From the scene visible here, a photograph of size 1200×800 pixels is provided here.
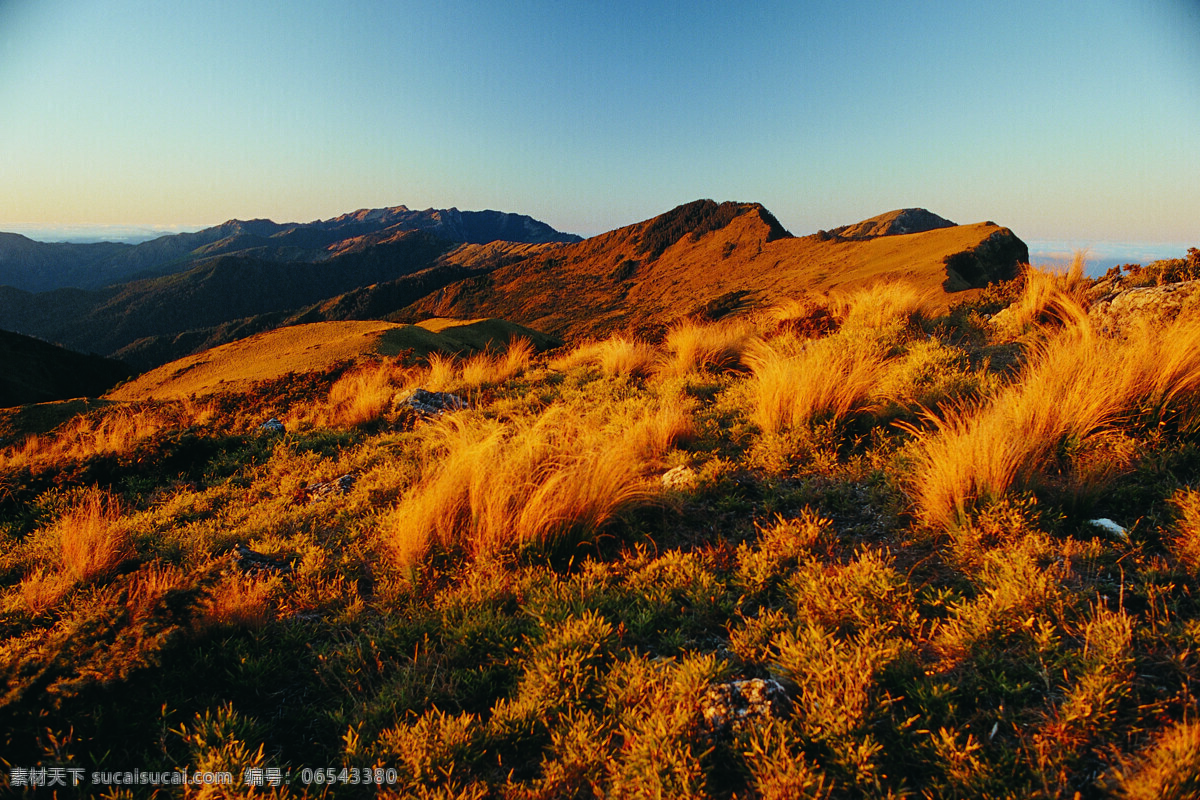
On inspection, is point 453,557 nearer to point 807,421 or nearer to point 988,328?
point 807,421

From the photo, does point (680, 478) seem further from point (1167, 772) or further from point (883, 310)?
point (883, 310)

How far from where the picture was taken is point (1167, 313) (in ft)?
15.9

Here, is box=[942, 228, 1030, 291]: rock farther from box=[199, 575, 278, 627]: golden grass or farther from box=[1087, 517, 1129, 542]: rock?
box=[199, 575, 278, 627]: golden grass

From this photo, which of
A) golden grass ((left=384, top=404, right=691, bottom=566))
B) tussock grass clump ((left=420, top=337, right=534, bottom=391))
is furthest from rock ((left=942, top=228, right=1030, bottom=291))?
golden grass ((left=384, top=404, right=691, bottom=566))

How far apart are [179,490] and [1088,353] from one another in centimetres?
896

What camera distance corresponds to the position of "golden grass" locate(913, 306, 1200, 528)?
115 inches

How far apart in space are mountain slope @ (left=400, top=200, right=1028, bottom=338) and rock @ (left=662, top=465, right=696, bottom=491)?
781 centimetres

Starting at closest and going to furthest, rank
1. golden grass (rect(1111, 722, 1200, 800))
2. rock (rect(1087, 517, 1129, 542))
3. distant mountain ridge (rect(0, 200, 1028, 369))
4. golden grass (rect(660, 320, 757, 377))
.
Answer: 1. golden grass (rect(1111, 722, 1200, 800))
2. rock (rect(1087, 517, 1129, 542))
3. golden grass (rect(660, 320, 757, 377))
4. distant mountain ridge (rect(0, 200, 1028, 369))

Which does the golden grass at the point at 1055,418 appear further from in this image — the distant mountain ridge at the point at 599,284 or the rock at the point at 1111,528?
the distant mountain ridge at the point at 599,284

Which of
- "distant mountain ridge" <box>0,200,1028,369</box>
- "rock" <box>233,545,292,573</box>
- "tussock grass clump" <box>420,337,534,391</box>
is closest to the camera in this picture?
"rock" <box>233,545,292,573</box>

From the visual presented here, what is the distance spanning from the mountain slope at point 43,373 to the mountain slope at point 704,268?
137 ft

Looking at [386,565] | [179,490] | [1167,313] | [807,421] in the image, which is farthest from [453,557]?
[1167,313]

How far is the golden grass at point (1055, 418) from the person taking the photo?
115 inches

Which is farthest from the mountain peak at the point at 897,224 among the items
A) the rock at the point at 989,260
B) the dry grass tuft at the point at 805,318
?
the dry grass tuft at the point at 805,318
